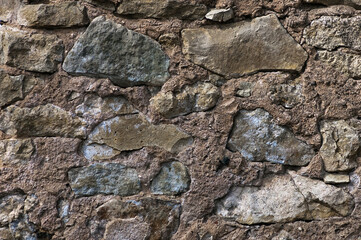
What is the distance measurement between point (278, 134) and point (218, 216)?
0.38 metres

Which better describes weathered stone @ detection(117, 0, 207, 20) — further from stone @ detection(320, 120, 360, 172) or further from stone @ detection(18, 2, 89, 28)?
stone @ detection(320, 120, 360, 172)

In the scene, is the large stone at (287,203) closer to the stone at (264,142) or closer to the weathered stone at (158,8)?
the stone at (264,142)

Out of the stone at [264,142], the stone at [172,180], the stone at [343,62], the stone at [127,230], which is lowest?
the stone at [127,230]

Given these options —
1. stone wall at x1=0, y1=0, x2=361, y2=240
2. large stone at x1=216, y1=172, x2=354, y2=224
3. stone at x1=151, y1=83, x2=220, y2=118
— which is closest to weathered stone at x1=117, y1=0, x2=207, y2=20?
stone wall at x1=0, y1=0, x2=361, y2=240

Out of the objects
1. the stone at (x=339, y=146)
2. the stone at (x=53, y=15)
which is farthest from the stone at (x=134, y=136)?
the stone at (x=339, y=146)

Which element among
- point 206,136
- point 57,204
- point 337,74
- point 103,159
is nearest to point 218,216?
point 206,136

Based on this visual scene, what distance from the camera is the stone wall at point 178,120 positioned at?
1.44m

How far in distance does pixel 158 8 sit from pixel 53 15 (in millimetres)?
392

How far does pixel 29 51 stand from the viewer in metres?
1.46

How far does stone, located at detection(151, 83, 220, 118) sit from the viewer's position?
1472 millimetres

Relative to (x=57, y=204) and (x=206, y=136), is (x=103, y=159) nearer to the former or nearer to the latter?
(x=57, y=204)

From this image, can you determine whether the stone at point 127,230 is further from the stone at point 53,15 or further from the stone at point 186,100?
the stone at point 53,15

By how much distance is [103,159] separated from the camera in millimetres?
1461

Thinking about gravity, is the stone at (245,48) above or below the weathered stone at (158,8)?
below
